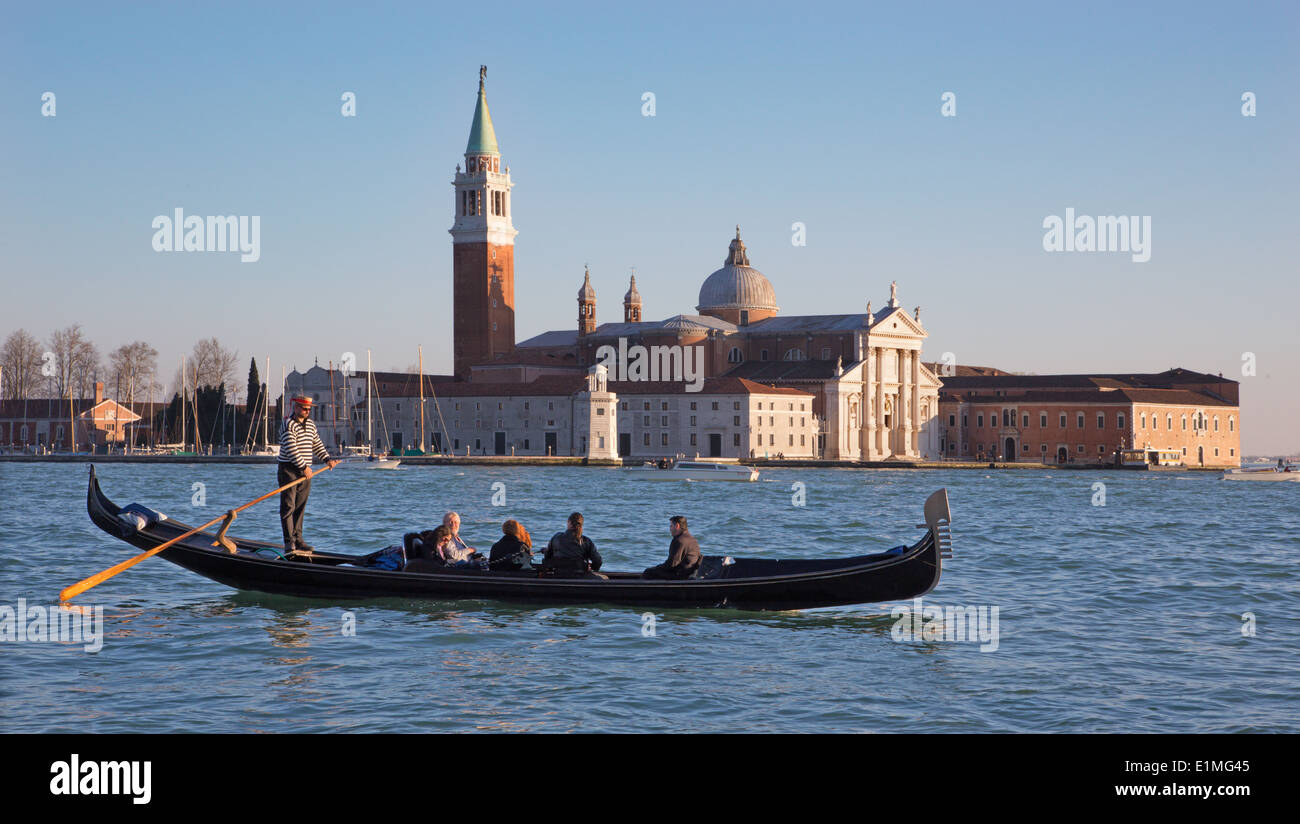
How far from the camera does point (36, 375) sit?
7444 centimetres

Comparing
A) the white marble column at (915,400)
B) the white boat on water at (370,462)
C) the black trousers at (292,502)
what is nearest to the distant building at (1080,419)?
the white marble column at (915,400)

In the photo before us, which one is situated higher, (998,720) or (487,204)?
(487,204)

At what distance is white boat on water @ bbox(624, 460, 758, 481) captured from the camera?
2104 inches

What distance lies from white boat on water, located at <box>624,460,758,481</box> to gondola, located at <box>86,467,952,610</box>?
41.3 m

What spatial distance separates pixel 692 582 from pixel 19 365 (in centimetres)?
6991

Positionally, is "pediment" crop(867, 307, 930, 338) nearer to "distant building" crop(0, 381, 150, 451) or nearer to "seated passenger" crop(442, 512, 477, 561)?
"distant building" crop(0, 381, 150, 451)

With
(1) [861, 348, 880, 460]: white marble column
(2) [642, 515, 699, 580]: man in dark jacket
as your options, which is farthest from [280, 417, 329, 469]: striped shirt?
(1) [861, 348, 880, 460]: white marble column

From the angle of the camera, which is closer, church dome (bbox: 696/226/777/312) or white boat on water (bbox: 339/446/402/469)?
white boat on water (bbox: 339/446/402/469)

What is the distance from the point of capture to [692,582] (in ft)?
38.4

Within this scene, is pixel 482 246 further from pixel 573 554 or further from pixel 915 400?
pixel 573 554

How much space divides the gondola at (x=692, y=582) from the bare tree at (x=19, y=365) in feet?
220

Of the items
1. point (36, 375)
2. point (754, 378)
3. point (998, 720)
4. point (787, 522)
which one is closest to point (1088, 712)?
point (998, 720)
